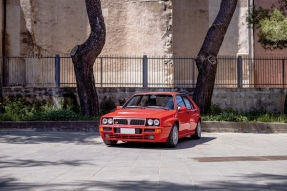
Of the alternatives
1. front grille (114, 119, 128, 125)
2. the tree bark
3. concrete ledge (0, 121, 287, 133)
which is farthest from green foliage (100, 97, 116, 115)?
front grille (114, 119, 128, 125)

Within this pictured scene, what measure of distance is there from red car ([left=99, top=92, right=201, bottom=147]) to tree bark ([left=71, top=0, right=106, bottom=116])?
5.07 meters

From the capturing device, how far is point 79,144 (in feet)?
39.9

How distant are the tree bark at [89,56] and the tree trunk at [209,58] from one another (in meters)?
4.17

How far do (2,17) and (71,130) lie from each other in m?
12.0

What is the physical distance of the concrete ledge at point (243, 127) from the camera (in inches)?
653

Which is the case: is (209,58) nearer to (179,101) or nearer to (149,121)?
(179,101)

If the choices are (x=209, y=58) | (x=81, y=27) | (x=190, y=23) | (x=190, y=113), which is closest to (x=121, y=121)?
(x=190, y=113)

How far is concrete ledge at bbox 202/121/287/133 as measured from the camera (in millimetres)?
16594

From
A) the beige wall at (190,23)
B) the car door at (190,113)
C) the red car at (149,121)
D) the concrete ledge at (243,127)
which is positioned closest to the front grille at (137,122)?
the red car at (149,121)

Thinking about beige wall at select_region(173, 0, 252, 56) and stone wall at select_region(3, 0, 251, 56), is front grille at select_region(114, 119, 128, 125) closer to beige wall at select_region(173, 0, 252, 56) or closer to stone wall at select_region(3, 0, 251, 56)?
stone wall at select_region(3, 0, 251, 56)

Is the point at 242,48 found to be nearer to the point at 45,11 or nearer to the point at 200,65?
the point at 200,65

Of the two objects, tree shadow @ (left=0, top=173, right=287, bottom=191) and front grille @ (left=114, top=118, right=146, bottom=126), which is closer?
tree shadow @ (left=0, top=173, right=287, bottom=191)

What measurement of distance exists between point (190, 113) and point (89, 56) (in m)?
5.95

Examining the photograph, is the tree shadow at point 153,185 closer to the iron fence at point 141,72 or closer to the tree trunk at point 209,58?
the tree trunk at point 209,58
